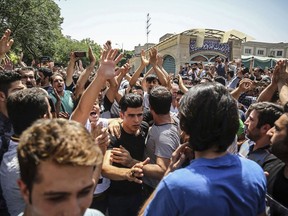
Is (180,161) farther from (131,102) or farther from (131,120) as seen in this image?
(131,102)

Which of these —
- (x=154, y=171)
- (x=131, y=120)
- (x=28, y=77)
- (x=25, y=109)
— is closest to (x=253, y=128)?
(x=154, y=171)

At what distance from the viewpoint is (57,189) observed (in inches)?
46.6

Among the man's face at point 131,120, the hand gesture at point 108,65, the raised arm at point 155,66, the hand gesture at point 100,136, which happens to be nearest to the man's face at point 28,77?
the raised arm at point 155,66

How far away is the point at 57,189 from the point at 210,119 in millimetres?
808

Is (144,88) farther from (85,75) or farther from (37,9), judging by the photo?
(37,9)

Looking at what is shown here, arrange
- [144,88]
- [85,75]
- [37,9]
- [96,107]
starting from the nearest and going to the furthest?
[96,107] < [85,75] < [144,88] < [37,9]

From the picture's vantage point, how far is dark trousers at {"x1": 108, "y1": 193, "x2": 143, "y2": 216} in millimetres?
2959

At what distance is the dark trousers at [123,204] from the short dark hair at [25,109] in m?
1.31

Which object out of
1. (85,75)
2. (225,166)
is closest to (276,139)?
(225,166)

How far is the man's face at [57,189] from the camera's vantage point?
1.18m

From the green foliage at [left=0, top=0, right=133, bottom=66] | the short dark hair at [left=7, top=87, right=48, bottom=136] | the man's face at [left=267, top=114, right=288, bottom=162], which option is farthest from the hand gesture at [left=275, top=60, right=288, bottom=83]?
the green foliage at [left=0, top=0, right=133, bottom=66]

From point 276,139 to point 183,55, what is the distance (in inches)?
1366

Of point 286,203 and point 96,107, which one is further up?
point 96,107

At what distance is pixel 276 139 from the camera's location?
202cm
